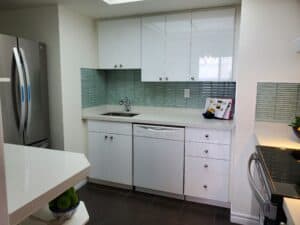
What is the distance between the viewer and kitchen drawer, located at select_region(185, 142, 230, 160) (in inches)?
97.8

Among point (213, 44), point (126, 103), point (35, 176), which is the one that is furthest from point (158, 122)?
point (35, 176)

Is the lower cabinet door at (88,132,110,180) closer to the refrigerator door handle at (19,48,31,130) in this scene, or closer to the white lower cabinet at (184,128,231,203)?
the refrigerator door handle at (19,48,31,130)

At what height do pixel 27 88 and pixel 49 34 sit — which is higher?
pixel 49 34

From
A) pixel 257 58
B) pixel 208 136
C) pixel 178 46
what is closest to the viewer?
pixel 257 58

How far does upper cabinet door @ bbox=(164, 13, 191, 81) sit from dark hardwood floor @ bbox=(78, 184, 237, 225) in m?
1.51

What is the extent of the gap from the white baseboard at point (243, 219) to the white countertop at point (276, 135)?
0.91 metres

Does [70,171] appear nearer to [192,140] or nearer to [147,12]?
[192,140]

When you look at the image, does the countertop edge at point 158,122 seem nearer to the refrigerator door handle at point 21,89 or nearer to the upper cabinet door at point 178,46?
the upper cabinet door at point 178,46

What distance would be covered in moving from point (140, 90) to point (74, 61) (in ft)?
3.34

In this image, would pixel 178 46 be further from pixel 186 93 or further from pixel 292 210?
pixel 292 210

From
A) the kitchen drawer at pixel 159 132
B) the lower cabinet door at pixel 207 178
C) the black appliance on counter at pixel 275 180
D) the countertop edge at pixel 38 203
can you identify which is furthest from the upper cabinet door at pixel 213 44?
the countertop edge at pixel 38 203

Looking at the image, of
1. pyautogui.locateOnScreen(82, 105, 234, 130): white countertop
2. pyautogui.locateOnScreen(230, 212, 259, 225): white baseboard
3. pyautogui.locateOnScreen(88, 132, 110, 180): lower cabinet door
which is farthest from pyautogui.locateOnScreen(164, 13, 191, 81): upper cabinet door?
pyautogui.locateOnScreen(230, 212, 259, 225): white baseboard

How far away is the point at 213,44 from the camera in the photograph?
8.77 feet

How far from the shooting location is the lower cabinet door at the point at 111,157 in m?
2.92
